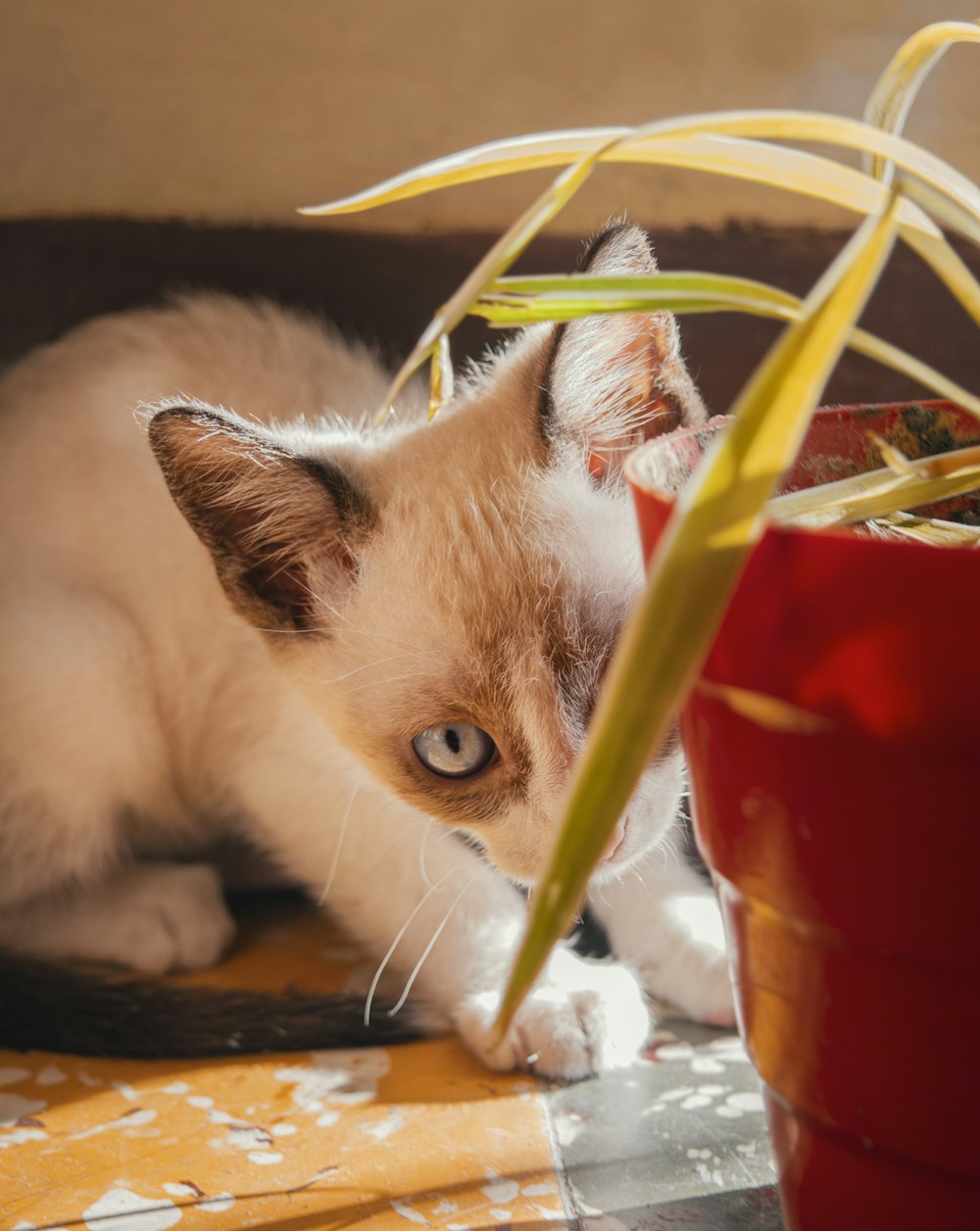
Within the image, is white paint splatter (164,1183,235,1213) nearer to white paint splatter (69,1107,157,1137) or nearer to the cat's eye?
white paint splatter (69,1107,157,1137)

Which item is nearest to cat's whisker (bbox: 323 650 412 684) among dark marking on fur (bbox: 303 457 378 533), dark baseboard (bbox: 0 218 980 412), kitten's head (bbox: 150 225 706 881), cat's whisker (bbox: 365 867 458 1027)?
kitten's head (bbox: 150 225 706 881)

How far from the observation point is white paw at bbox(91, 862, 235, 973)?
1.25 metres

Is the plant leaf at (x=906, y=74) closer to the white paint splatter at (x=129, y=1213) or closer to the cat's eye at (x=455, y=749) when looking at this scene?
the cat's eye at (x=455, y=749)

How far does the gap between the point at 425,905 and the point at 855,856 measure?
0.72 metres

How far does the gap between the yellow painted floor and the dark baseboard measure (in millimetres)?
916

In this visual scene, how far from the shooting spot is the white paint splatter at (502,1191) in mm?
831

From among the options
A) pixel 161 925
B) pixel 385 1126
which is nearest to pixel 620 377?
pixel 385 1126

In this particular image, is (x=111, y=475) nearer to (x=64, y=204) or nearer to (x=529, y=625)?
(x=64, y=204)

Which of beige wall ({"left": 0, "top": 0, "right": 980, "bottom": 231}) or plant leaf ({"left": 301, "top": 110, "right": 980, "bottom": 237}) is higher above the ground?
beige wall ({"left": 0, "top": 0, "right": 980, "bottom": 231})

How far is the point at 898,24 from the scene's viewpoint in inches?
60.1

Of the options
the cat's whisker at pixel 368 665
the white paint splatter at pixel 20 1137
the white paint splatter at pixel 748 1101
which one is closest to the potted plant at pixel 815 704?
the white paint splatter at pixel 748 1101

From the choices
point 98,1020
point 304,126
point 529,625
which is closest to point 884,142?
point 529,625

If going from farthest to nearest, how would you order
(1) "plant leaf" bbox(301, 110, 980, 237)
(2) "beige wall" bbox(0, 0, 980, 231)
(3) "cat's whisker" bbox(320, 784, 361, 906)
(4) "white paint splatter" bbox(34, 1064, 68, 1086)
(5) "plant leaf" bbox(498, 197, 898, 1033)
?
(2) "beige wall" bbox(0, 0, 980, 231) < (3) "cat's whisker" bbox(320, 784, 361, 906) < (4) "white paint splatter" bbox(34, 1064, 68, 1086) < (1) "plant leaf" bbox(301, 110, 980, 237) < (5) "plant leaf" bbox(498, 197, 898, 1033)

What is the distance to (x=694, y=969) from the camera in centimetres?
114
